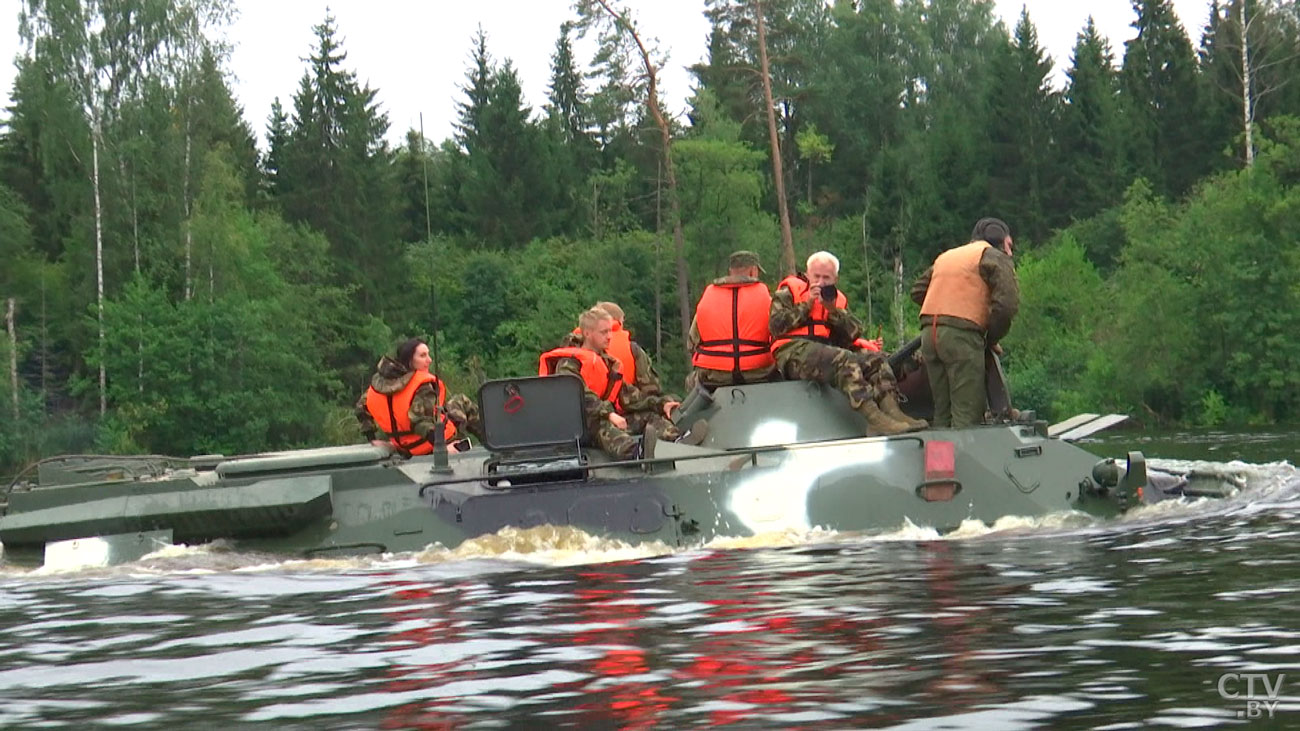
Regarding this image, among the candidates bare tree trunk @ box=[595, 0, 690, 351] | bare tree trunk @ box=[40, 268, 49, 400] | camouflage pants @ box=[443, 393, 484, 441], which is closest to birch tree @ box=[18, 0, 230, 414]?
bare tree trunk @ box=[40, 268, 49, 400]

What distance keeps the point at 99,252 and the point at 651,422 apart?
39.3 metres

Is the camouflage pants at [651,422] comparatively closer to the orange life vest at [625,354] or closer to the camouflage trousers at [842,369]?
the orange life vest at [625,354]

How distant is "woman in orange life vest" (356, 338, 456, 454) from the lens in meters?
14.6

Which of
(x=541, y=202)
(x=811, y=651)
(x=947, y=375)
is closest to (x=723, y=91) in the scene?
(x=541, y=202)

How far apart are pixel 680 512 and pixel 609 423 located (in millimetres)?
1022

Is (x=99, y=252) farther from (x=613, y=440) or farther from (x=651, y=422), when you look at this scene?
(x=613, y=440)

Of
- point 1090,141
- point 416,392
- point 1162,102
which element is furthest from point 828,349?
point 1162,102

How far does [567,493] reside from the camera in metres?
12.7

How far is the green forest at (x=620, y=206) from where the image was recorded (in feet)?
144

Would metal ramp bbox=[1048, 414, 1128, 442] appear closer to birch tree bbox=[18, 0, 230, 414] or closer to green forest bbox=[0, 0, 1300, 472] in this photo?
green forest bbox=[0, 0, 1300, 472]

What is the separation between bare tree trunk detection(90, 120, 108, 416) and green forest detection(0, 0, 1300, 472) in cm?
10

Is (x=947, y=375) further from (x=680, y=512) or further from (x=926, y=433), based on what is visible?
(x=680, y=512)

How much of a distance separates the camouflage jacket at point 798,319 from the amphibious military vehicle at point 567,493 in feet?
3.12

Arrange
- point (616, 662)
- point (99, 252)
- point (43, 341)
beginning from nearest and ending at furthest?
point (616, 662)
point (99, 252)
point (43, 341)
